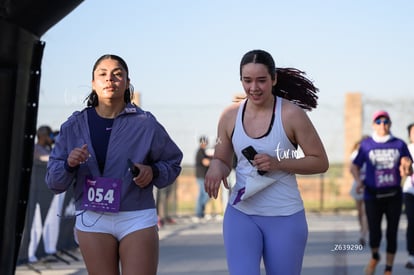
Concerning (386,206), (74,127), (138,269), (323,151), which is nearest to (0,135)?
(74,127)

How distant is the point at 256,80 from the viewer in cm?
646

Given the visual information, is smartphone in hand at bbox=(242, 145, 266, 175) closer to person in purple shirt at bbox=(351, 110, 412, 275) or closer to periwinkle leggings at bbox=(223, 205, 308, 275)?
periwinkle leggings at bbox=(223, 205, 308, 275)

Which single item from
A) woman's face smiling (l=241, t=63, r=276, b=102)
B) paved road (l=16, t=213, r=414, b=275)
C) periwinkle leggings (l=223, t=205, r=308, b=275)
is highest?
woman's face smiling (l=241, t=63, r=276, b=102)

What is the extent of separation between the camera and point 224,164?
654 centimetres

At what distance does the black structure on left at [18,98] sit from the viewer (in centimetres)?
725

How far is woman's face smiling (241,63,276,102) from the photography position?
645cm

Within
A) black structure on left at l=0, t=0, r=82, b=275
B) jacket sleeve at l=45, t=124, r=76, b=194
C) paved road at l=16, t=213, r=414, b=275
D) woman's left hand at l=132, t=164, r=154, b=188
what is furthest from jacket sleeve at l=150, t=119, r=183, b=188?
paved road at l=16, t=213, r=414, b=275

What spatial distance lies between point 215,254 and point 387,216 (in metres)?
3.80

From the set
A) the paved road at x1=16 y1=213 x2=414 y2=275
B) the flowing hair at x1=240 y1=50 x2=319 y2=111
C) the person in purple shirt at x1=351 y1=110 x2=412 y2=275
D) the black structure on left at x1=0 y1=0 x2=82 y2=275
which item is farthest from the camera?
the paved road at x1=16 y1=213 x2=414 y2=275

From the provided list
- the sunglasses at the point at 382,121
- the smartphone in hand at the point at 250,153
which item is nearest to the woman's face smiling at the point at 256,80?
the smartphone in hand at the point at 250,153

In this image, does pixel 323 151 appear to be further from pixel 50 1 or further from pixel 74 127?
pixel 50 1

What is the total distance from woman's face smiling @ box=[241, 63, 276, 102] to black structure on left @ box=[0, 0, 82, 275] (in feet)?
5.33

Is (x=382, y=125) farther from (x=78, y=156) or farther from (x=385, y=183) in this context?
(x=78, y=156)

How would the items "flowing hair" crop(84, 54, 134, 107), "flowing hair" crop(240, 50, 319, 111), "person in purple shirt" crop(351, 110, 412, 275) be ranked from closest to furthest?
"flowing hair" crop(84, 54, 134, 107), "flowing hair" crop(240, 50, 319, 111), "person in purple shirt" crop(351, 110, 412, 275)
